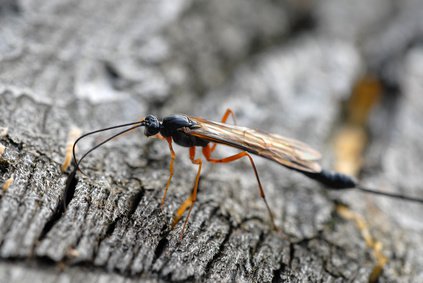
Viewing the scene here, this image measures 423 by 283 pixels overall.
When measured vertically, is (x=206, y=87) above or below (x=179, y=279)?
above


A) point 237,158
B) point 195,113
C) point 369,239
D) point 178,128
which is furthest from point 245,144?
point 369,239

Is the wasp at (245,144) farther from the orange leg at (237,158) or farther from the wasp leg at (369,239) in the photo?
the wasp leg at (369,239)

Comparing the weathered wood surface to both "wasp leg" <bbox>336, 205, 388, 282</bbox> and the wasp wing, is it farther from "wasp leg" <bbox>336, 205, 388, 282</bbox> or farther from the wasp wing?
the wasp wing

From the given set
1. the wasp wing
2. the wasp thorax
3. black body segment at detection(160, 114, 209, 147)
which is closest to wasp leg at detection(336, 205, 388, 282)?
the wasp wing

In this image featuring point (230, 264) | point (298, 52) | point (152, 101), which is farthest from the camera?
point (298, 52)

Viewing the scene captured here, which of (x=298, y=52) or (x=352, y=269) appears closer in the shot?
(x=352, y=269)

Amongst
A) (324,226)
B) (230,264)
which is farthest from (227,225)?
(324,226)

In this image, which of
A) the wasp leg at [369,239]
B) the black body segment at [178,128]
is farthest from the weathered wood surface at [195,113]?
the black body segment at [178,128]

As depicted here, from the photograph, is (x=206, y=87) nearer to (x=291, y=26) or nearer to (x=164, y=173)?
(x=164, y=173)
